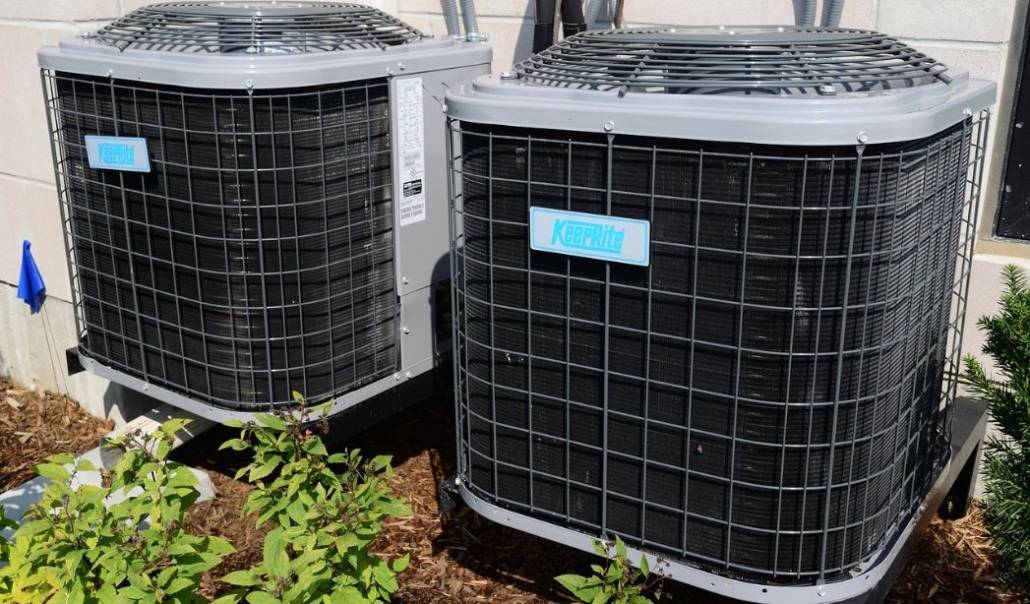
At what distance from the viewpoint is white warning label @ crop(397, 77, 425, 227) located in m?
3.30

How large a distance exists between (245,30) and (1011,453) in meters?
2.46

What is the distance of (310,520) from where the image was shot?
2355 millimetres

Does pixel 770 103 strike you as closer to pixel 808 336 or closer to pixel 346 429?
pixel 808 336

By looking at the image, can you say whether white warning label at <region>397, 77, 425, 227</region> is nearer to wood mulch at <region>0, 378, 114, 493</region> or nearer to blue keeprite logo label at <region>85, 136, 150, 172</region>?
blue keeprite logo label at <region>85, 136, 150, 172</region>

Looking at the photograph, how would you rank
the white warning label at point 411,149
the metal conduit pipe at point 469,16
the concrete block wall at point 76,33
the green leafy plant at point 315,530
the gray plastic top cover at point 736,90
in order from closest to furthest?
the gray plastic top cover at point 736,90, the green leafy plant at point 315,530, the concrete block wall at point 76,33, the white warning label at point 411,149, the metal conduit pipe at point 469,16

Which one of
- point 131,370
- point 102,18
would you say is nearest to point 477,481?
point 131,370

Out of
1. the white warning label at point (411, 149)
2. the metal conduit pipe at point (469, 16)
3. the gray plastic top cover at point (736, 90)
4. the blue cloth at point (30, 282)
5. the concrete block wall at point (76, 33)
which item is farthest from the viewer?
the blue cloth at point (30, 282)

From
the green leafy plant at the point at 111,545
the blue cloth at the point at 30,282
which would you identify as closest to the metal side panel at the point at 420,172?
the green leafy plant at the point at 111,545

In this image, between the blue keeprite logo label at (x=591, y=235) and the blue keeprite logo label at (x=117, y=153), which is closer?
the blue keeprite logo label at (x=591, y=235)

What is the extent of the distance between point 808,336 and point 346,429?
5.86 ft

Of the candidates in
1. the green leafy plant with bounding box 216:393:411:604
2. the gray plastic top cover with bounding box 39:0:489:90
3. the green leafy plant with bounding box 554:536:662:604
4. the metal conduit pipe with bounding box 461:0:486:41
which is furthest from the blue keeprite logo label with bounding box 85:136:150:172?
the green leafy plant with bounding box 554:536:662:604

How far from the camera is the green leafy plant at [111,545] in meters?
2.21

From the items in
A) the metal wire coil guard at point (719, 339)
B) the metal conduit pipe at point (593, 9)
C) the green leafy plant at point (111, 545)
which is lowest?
the green leafy plant at point (111, 545)

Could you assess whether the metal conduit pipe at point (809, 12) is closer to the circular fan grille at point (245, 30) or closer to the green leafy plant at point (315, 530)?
the circular fan grille at point (245, 30)
